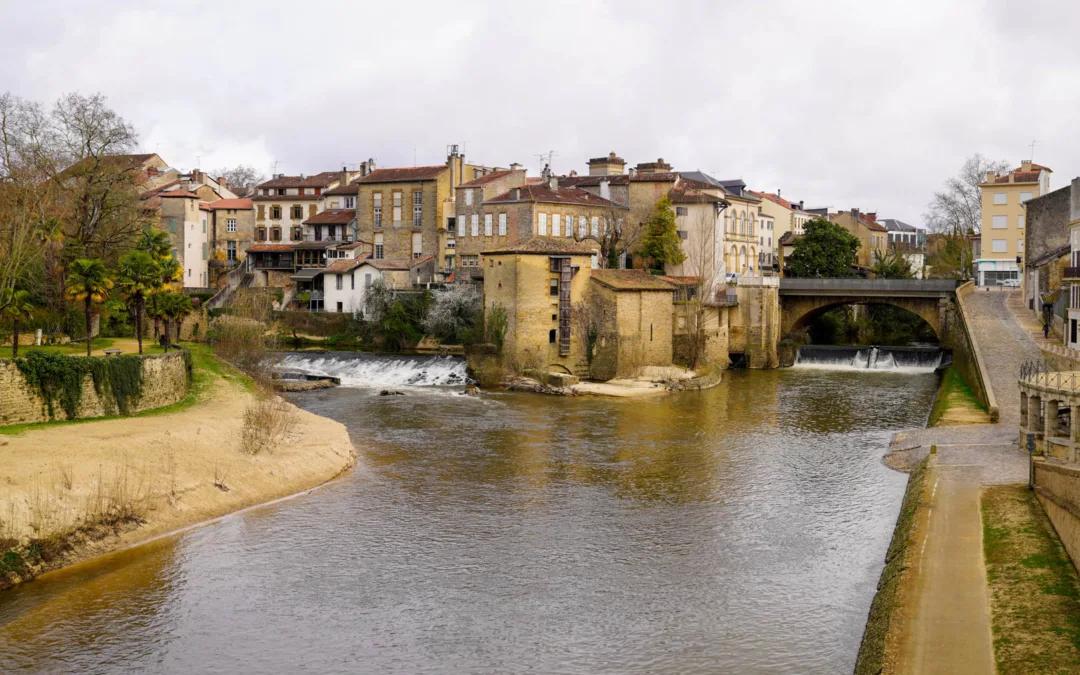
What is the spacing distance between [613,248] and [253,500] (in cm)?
4013

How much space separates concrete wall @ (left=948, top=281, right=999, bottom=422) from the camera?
117 ft

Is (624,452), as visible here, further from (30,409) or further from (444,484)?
(30,409)

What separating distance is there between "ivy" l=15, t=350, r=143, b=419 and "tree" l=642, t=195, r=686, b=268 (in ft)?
121

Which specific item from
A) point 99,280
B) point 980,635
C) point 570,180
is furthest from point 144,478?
point 570,180

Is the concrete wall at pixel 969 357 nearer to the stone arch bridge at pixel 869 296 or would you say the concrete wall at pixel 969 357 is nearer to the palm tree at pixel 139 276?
the stone arch bridge at pixel 869 296

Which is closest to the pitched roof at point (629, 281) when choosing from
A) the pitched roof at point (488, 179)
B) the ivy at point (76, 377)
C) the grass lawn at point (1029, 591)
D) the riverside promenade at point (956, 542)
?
the pitched roof at point (488, 179)

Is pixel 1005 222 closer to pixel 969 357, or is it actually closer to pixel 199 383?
pixel 969 357

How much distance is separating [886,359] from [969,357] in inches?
533

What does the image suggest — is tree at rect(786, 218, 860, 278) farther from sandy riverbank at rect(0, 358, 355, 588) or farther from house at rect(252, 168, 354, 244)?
sandy riverbank at rect(0, 358, 355, 588)

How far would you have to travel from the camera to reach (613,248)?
208 feet

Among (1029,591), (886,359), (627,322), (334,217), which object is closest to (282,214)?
(334,217)

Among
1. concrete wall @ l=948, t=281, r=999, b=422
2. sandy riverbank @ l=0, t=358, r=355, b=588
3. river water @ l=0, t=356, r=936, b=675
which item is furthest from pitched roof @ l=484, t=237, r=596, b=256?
sandy riverbank @ l=0, t=358, r=355, b=588

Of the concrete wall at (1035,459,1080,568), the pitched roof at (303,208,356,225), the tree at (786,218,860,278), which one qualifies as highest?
the pitched roof at (303,208,356,225)

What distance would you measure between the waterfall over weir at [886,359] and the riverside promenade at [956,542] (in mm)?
15887
